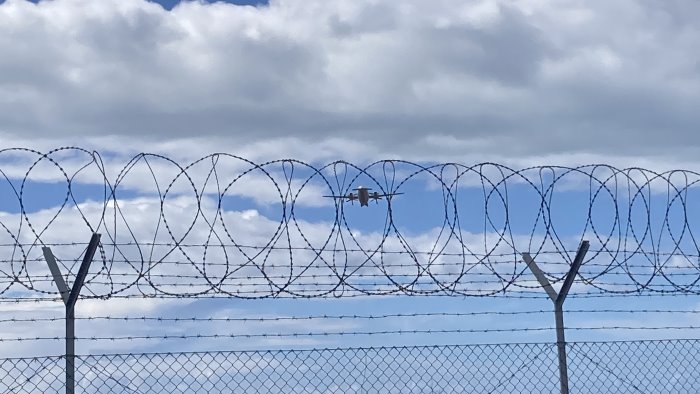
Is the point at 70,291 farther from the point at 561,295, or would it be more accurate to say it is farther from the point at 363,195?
the point at 561,295

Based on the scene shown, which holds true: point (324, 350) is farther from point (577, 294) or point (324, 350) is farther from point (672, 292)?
point (672, 292)

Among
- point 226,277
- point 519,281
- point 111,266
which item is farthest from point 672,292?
point 111,266

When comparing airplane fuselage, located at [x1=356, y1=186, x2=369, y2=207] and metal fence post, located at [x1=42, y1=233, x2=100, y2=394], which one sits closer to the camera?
metal fence post, located at [x1=42, y1=233, x2=100, y2=394]

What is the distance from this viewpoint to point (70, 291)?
357 inches

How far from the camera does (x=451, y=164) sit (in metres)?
10.4

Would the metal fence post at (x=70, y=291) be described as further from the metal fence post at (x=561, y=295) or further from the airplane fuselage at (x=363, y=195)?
the metal fence post at (x=561, y=295)

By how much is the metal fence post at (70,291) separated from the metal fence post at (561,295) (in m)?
3.56

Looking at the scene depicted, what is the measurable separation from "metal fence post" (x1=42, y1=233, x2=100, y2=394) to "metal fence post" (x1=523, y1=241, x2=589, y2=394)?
3.56m

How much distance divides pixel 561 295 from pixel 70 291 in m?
3.92

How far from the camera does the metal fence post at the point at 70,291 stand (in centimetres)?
886

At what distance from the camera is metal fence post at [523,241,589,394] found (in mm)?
10336

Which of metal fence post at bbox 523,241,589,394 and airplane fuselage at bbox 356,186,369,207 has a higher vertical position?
airplane fuselage at bbox 356,186,369,207

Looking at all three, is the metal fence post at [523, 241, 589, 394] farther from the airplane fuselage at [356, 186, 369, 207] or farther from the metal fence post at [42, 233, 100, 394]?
the metal fence post at [42, 233, 100, 394]

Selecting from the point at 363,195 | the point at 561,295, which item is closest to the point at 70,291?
the point at 363,195
